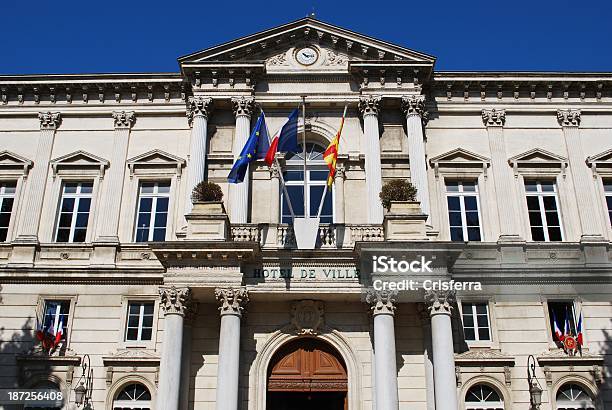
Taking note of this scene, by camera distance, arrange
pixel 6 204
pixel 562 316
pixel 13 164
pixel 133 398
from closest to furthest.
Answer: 1. pixel 133 398
2. pixel 562 316
3. pixel 6 204
4. pixel 13 164

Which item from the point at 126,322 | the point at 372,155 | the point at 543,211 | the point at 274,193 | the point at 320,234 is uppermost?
the point at 372,155

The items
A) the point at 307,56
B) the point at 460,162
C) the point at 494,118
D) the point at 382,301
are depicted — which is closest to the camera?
the point at 382,301

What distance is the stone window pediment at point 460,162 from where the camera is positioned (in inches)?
885

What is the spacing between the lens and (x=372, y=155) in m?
21.7

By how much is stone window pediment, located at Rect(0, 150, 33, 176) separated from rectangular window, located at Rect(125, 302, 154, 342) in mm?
6563

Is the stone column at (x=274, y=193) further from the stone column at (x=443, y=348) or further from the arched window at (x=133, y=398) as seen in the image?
the arched window at (x=133, y=398)

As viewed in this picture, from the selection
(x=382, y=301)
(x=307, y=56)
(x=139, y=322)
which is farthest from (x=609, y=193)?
(x=139, y=322)

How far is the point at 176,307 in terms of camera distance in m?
17.9

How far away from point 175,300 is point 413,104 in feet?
34.8

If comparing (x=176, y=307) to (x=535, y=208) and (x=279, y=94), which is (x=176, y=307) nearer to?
(x=279, y=94)

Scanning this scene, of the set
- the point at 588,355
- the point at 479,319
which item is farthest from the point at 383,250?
the point at 588,355

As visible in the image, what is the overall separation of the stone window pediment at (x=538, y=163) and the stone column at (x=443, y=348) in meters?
6.56

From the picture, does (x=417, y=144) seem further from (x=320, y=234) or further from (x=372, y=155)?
(x=320, y=234)

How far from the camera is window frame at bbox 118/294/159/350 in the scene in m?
20.0
